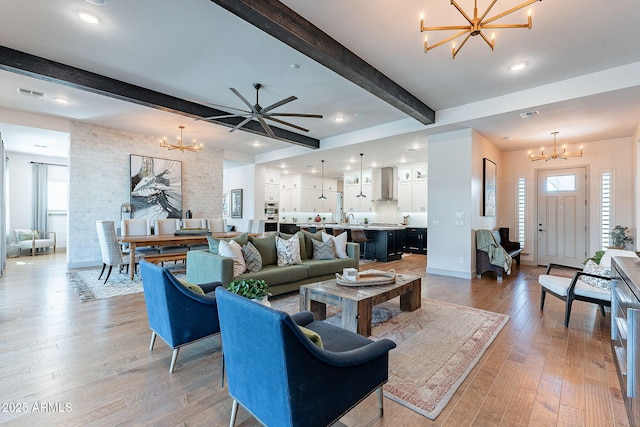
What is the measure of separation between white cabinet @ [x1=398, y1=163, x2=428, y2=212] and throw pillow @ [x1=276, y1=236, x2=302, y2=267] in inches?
236

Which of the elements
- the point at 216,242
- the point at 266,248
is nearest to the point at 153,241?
the point at 216,242

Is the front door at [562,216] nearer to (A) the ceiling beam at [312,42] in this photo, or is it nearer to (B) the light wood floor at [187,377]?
(B) the light wood floor at [187,377]

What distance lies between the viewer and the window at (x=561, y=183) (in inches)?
Answer: 261

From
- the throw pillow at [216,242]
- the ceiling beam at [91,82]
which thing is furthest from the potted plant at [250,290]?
the ceiling beam at [91,82]

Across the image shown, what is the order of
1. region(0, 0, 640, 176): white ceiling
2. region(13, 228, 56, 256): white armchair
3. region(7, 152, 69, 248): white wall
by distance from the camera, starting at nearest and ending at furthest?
region(0, 0, 640, 176): white ceiling < region(13, 228, 56, 256): white armchair < region(7, 152, 69, 248): white wall

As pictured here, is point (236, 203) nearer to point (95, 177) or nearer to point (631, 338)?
point (95, 177)

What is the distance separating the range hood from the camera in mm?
9844

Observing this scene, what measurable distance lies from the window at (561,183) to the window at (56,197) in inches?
536

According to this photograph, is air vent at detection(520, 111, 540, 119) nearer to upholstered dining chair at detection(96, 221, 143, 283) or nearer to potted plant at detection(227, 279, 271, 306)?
potted plant at detection(227, 279, 271, 306)

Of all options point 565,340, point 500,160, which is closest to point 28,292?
point 565,340

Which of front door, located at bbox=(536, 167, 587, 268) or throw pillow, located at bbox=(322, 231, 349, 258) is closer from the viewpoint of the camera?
throw pillow, located at bbox=(322, 231, 349, 258)

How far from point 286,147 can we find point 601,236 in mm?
7788

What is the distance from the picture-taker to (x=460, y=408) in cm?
183

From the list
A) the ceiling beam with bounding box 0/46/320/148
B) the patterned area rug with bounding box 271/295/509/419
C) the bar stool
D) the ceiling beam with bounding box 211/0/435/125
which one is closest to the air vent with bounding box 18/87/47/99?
the ceiling beam with bounding box 0/46/320/148
